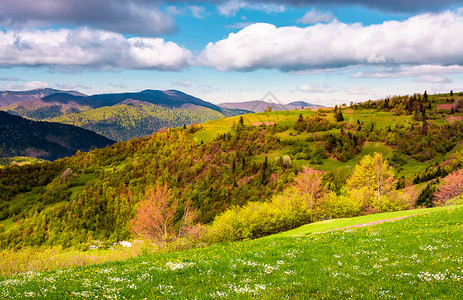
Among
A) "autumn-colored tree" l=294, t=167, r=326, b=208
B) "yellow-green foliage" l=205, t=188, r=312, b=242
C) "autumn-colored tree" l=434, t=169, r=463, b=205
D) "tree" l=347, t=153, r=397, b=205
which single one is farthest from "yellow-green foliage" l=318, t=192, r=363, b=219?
"autumn-colored tree" l=434, t=169, r=463, b=205

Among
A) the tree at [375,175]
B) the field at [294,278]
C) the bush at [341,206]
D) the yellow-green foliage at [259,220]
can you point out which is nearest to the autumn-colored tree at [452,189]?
the tree at [375,175]

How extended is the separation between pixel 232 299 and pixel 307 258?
8072 millimetres

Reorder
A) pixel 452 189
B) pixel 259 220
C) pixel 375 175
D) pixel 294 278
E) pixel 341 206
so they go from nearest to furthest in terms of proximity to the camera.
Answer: pixel 294 278
pixel 259 220
pixel 341 206
pixel 375 175
pixel 452 189

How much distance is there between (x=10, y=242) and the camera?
177750 millimetres

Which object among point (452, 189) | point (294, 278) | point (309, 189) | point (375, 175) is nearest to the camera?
point (294, 278)

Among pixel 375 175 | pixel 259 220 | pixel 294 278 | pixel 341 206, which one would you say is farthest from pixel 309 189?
pixel 294 278

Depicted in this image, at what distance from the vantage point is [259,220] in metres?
57.6

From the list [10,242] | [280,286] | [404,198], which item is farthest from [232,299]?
[10,242]

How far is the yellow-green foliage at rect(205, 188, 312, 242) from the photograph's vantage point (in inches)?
2099

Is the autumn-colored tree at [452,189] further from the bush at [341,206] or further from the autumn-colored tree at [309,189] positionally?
the autumn-colored tree at [309,189]

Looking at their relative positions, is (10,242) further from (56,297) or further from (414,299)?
(414,299)

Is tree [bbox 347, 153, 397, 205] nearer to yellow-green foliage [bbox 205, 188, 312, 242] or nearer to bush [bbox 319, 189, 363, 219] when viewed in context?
bush [bbox 319, 189, 363, 219]

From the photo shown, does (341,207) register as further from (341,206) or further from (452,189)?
(452,189)

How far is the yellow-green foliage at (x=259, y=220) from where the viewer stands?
175 feet
